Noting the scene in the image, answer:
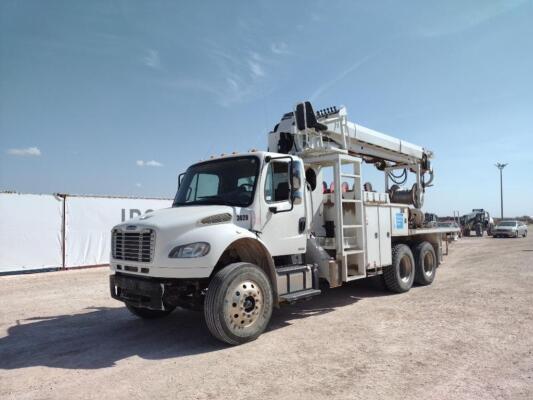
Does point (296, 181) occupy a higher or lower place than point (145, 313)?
higher

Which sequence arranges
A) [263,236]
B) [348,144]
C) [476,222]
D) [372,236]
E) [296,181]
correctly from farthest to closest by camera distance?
1. [476,222]
2. [348,144]
3. [372,236]
4. [296,181]
5. [263,236]

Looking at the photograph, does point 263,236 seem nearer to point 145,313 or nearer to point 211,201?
point 211,201

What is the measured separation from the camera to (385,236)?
8586mm

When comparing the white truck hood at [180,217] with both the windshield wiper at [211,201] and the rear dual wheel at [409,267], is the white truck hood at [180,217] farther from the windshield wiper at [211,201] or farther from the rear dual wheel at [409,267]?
the rear dual wheel at [409,267]

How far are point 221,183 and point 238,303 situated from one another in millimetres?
2046

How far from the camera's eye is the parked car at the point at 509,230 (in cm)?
3143

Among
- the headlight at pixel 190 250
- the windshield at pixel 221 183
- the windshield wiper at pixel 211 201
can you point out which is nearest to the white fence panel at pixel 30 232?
the windshield at pixel 221 183

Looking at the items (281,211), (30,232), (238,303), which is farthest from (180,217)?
(30,232)

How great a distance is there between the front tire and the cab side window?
1.25 meters

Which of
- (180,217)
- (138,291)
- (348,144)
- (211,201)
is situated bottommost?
(138,291)

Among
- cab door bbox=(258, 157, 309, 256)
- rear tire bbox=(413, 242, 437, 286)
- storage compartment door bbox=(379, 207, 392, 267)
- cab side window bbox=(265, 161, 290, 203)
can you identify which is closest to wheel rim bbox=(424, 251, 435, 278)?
rear tire bbox=(413, 242, 437, 286)

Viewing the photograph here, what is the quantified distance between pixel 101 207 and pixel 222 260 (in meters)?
11.5

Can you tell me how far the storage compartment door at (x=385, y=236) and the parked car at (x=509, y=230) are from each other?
1094 inches

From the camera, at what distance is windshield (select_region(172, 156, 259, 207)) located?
6.23 metres
